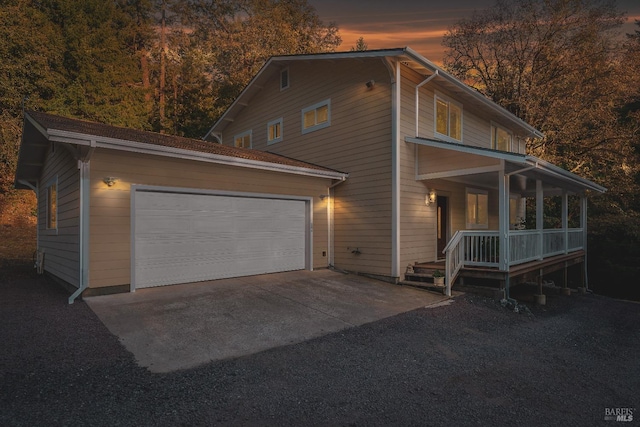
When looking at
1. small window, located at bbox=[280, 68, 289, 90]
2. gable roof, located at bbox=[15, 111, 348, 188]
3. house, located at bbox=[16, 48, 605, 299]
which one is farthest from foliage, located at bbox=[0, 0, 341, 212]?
small window, located at bbox=[280, 68, 289, 90]

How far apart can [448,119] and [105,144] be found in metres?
9.35

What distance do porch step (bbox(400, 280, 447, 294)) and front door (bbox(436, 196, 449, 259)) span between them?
111 inches

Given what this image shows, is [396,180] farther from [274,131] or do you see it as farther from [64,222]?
[64,222]

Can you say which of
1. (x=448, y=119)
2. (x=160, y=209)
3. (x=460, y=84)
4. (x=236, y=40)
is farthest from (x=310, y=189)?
(x=236, y=40)

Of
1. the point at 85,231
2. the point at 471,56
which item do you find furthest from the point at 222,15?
the point at 85,231

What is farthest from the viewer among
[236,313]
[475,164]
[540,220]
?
[540,220]

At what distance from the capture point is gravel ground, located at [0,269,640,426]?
10.7 ft

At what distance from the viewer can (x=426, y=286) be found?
343 inches

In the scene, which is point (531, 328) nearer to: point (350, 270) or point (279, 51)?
point (350, 270)

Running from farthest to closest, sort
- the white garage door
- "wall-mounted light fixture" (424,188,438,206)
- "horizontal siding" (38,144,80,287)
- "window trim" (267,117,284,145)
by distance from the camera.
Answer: "window trim" (267,117,284,145) → "wall-mounted light fixture" (424,188,438,206) → the white garage door → "horizontal siding" (38,144,80,287)

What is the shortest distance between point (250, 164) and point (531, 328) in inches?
271

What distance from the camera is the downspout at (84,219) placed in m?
6.68

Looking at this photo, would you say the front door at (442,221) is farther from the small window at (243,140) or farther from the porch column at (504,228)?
the small window at (243,140)

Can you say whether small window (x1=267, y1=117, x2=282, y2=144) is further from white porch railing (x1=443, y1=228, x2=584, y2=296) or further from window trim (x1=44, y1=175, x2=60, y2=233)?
white porch railing (x1=443, y1=228, x2=584, y2=296)
